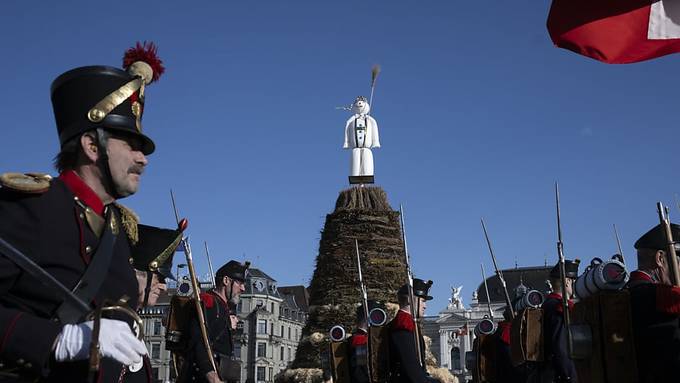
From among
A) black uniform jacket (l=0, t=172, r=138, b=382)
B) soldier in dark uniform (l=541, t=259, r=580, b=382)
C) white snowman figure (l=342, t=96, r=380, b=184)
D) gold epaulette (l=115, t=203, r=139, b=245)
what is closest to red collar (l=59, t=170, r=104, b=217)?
black uniform jacket (l=0, t=172, r=138, b=382)

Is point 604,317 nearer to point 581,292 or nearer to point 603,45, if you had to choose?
point 581,292

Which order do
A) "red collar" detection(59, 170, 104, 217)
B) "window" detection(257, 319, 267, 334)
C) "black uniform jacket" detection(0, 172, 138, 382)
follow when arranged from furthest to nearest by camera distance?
"window" detection(257, 319, 267, 334), "red collar" detection(59, 170, 104, 217), "black uniform jacket" detection(0, 172, 138, 382)

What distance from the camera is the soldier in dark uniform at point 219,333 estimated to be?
31.0 ft

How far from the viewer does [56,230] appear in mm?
3188

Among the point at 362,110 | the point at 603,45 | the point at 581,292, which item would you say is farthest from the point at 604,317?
the point at 362,110

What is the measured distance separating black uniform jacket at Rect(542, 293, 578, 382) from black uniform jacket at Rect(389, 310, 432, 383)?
73.2 inches

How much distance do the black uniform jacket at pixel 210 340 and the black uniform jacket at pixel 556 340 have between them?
4.43 metres

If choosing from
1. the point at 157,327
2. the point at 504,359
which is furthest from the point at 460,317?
the point at 504,359

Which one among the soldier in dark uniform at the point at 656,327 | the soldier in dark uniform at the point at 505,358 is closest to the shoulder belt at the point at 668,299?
the soldier in dark uniform at the point at 656,327

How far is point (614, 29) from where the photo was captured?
6.83 meters

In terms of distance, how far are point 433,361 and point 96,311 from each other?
812 inches

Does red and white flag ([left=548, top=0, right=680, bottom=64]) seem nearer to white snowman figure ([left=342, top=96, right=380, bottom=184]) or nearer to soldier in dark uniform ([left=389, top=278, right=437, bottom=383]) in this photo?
soldier in dark uniform ([left=389, top=278, right=437, bottom=383])

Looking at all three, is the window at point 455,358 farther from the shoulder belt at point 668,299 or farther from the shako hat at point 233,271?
the shoulder belt at point 668,299

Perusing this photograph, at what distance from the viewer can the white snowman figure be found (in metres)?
27.0
